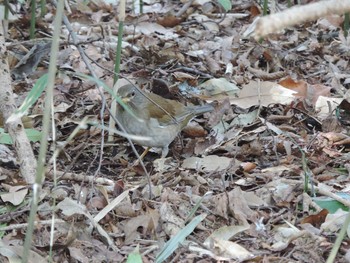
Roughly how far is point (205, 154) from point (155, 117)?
0.62 m

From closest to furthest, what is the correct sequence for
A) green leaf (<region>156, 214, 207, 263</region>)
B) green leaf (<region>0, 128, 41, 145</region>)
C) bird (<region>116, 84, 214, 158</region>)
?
1. green leaf (<region>156, 214, 207, 263</region>)
2. green leaf (<region>0, 128, 41, 145</region>)
3. bird (<region>116, 84, 214, 158</region>)

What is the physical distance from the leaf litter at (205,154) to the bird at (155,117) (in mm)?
120

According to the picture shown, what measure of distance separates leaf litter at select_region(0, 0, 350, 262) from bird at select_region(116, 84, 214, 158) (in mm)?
120

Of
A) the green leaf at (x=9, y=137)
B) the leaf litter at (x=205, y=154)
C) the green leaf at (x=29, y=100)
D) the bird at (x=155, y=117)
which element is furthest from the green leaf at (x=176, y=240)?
the bird at (x=155, y=117)

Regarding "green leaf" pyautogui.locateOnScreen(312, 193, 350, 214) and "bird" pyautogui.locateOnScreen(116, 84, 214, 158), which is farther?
"bird" pyautogui.locateOnScreen(116, 84, 214, 158)

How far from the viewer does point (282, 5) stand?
24.2 ft

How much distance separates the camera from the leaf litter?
10.6 ft

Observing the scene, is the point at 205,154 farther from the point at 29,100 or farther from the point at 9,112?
the point at 29,100

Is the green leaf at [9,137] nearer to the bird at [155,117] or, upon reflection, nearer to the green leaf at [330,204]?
the bird at [155,117]

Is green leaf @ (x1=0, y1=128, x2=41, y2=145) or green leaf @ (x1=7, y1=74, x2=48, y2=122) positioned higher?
green leaf @ (x1=7, y1=74, x2=48, y2=122)

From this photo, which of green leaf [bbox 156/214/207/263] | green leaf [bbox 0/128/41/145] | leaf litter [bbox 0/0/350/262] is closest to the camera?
green leaf [bbox 156/214/207/263]

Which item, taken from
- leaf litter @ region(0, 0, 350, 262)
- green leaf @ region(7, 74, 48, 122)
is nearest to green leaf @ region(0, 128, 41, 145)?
leaf litter @ region(0, 0, 350, 262)

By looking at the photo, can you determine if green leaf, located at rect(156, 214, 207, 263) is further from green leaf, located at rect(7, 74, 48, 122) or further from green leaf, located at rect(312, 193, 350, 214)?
green leaf, located at rect(7, 74, 48, 122)

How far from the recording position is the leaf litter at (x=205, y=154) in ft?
10.6
